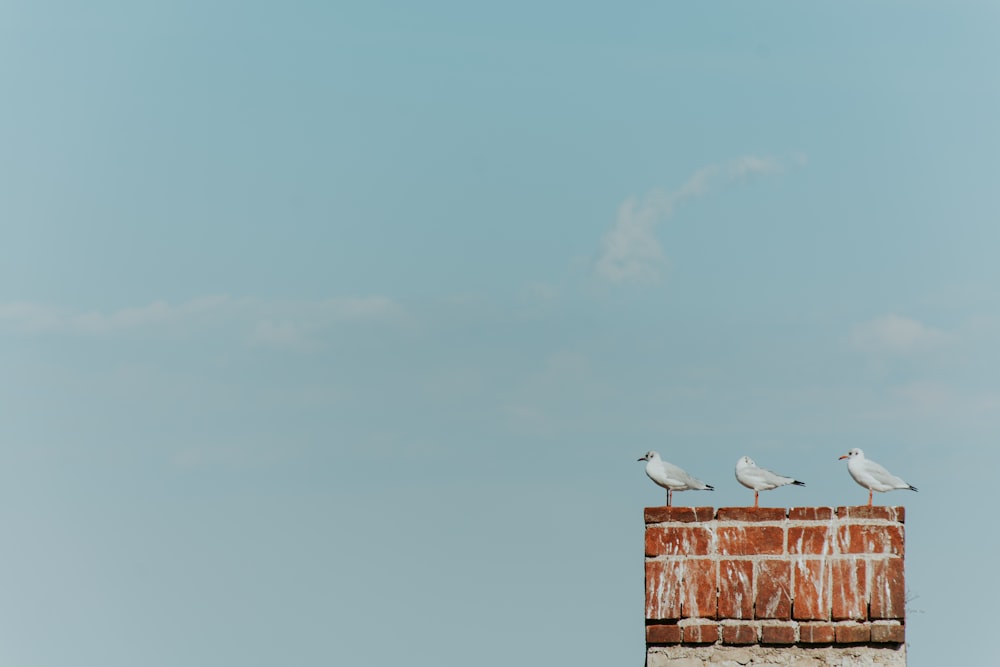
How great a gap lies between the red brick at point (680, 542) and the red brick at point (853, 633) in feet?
3.17

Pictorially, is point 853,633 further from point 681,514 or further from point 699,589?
point 681,514

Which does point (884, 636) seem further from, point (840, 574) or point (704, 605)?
point (704, 605)

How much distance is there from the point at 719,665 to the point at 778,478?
118 inches

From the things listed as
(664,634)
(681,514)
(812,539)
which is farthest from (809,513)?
(664,634)

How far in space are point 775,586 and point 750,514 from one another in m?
0.49

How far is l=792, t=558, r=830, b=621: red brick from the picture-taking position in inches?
390

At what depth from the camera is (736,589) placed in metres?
10.0

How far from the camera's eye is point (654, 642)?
10.1 metres

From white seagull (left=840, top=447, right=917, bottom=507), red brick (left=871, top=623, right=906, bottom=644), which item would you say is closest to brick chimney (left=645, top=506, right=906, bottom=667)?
red brick (left=871, top=623, right=906, bottom=644)

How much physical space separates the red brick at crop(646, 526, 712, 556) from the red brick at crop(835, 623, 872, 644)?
97cm

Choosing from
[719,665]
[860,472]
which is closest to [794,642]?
[719,665]

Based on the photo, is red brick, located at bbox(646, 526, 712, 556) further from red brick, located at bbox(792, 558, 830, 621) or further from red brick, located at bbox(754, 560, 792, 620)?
red brick, located at bbox(792, 558, 830, 621)

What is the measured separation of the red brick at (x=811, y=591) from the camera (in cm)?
991

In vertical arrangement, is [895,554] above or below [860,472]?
below
